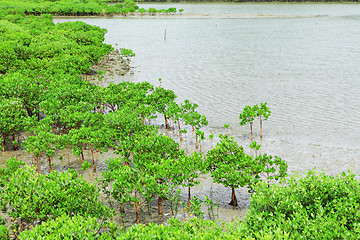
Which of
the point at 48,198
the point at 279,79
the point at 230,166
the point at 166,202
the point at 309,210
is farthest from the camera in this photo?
the point at 279,79

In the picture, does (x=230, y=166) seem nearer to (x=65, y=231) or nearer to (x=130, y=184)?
(x=130, y=184)

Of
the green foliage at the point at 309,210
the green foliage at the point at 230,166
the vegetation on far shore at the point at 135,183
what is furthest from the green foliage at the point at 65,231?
the green foliage at the point at 230,166

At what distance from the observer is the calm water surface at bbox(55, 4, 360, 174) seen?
79.5ft

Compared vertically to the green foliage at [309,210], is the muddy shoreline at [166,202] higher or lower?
lower

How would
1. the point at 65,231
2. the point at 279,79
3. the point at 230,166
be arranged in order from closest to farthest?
the point at 65,231 < the point at 230,166 < the point at 279,79

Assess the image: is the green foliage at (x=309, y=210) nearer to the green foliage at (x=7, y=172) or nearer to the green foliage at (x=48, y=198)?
the green foliage at (x=48, y=198)

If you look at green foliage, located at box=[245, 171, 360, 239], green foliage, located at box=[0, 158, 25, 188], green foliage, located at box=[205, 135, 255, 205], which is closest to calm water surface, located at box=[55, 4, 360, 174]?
green foliage, located at box=[205, 135, 255, 205]

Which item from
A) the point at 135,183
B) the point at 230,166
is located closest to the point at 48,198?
the point at 135,183

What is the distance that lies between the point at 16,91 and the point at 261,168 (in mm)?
Result: 20162

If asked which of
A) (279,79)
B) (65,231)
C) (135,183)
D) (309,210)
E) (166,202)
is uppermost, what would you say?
(279,79)

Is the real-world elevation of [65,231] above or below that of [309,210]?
above

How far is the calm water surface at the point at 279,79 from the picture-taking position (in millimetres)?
24234

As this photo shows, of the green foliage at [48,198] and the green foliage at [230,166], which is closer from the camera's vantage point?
the green foliage at [48,198]

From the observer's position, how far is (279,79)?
137 ft
